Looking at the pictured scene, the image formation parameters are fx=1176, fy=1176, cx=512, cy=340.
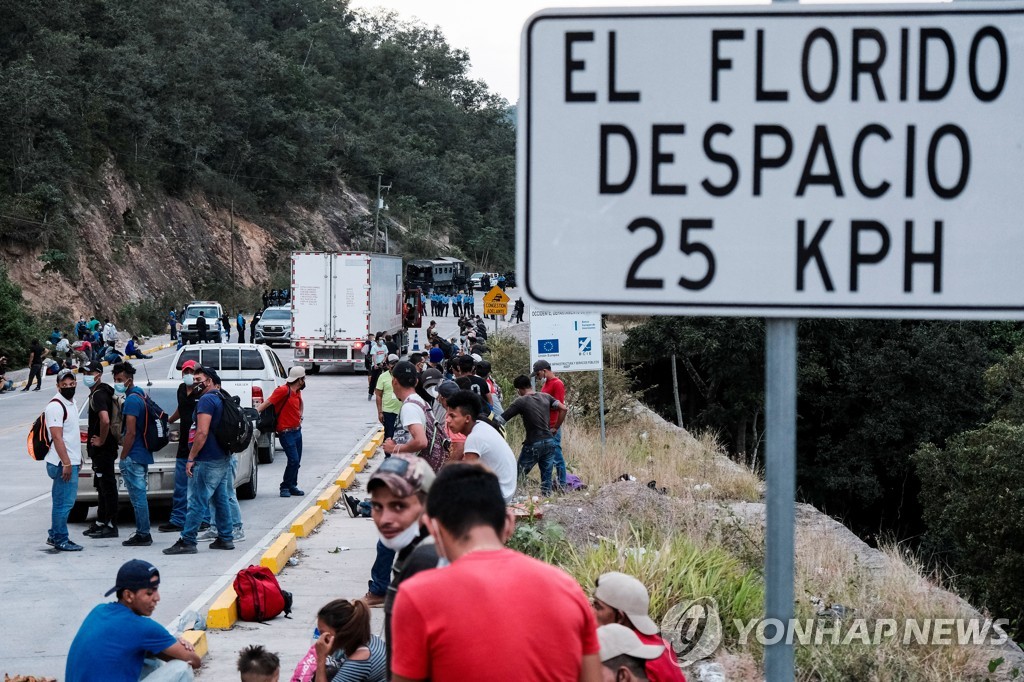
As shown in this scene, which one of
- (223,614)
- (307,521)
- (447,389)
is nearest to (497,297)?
(307,521)

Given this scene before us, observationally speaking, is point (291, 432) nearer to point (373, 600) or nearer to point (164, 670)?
point (164, 670)

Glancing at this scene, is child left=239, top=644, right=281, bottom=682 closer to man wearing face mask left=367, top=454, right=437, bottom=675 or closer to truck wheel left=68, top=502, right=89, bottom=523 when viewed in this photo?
man wearing face mask left=367, top=454, right=437, bottom=675

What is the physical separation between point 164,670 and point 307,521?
21.8ft

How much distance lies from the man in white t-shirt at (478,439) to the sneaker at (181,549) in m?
5.12

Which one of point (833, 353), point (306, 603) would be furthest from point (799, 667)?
point (833, 353)

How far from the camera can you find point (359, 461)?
18.7 meters

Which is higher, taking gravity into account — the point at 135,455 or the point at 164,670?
the point at 135,455

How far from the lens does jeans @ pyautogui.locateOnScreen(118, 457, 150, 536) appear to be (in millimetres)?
12453

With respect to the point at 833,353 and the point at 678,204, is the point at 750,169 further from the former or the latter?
the point at 833,353

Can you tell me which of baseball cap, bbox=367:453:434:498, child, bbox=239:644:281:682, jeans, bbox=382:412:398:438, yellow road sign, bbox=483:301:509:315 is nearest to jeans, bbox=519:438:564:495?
jeans, bbox=382:412:398:438

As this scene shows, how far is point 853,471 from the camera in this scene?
46.7 metres

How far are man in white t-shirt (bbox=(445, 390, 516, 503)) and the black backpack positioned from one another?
165 inches

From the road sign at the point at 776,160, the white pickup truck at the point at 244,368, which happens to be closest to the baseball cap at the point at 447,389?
the road sign at the point at 776,160

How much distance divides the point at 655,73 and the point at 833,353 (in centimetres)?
4598
